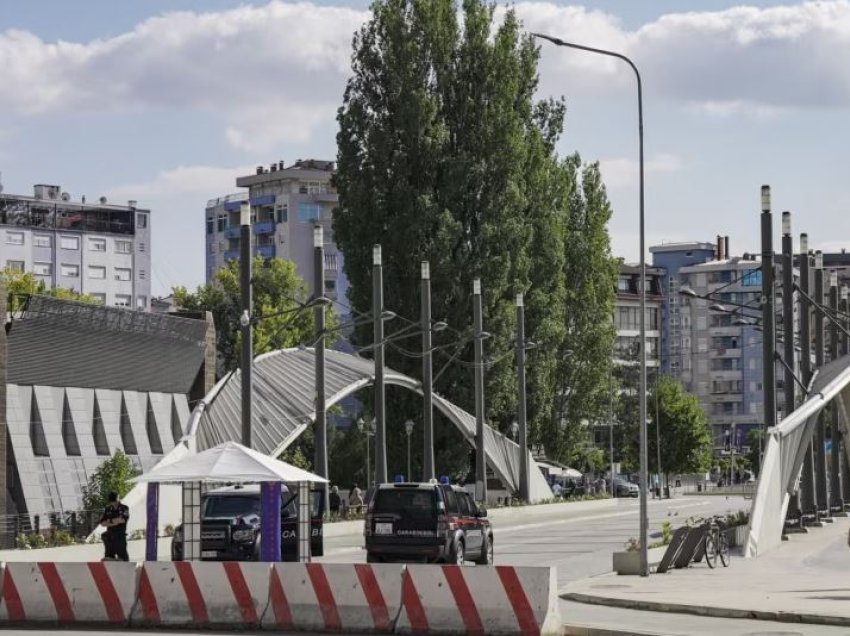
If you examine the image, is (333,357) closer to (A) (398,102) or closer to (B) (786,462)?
(A) (398,102)

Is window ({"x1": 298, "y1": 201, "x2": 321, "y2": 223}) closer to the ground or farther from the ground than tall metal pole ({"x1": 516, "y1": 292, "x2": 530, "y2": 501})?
farther from the ground

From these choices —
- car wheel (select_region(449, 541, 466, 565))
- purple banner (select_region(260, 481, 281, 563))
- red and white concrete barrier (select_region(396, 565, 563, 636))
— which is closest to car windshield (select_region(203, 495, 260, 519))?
purple banner (select_region(260, 481, 281, 563))

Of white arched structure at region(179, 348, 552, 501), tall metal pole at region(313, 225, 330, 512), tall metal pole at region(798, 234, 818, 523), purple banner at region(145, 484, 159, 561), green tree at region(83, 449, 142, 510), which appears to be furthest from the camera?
white arched structure at region(179, 348, 552, 501)

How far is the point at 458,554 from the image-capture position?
3378 centimetres

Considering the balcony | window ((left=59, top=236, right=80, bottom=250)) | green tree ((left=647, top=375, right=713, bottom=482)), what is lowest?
green tree ((left=647, top=375, right=713, bottom=482))

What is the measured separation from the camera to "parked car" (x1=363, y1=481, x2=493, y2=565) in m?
33.2

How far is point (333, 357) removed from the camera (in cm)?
7400

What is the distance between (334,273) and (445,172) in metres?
84.5

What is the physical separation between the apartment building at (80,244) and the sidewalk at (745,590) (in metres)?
110

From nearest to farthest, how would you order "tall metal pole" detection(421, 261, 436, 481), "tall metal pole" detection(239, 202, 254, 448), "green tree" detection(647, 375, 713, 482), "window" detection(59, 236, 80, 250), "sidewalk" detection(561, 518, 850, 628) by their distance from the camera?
"sidewalk" detection(561, 518, 850, 628) → "tall metal pole" detection(239, 202, 254, 448) → "tall metal pole" detection(421, 261, 436, 481) → "green tree" detection(647, 375, 713, 482) → "window" detection(59, 236, 80, 250)

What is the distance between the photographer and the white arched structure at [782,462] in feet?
136

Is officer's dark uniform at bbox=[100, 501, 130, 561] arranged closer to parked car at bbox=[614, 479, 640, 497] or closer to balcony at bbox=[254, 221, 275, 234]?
parked car at bbox=[614, 479, 640, 497]

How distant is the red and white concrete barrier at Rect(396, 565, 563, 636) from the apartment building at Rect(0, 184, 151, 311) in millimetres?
119917

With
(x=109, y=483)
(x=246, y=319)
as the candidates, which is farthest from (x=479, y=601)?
(x=109, y=483)
